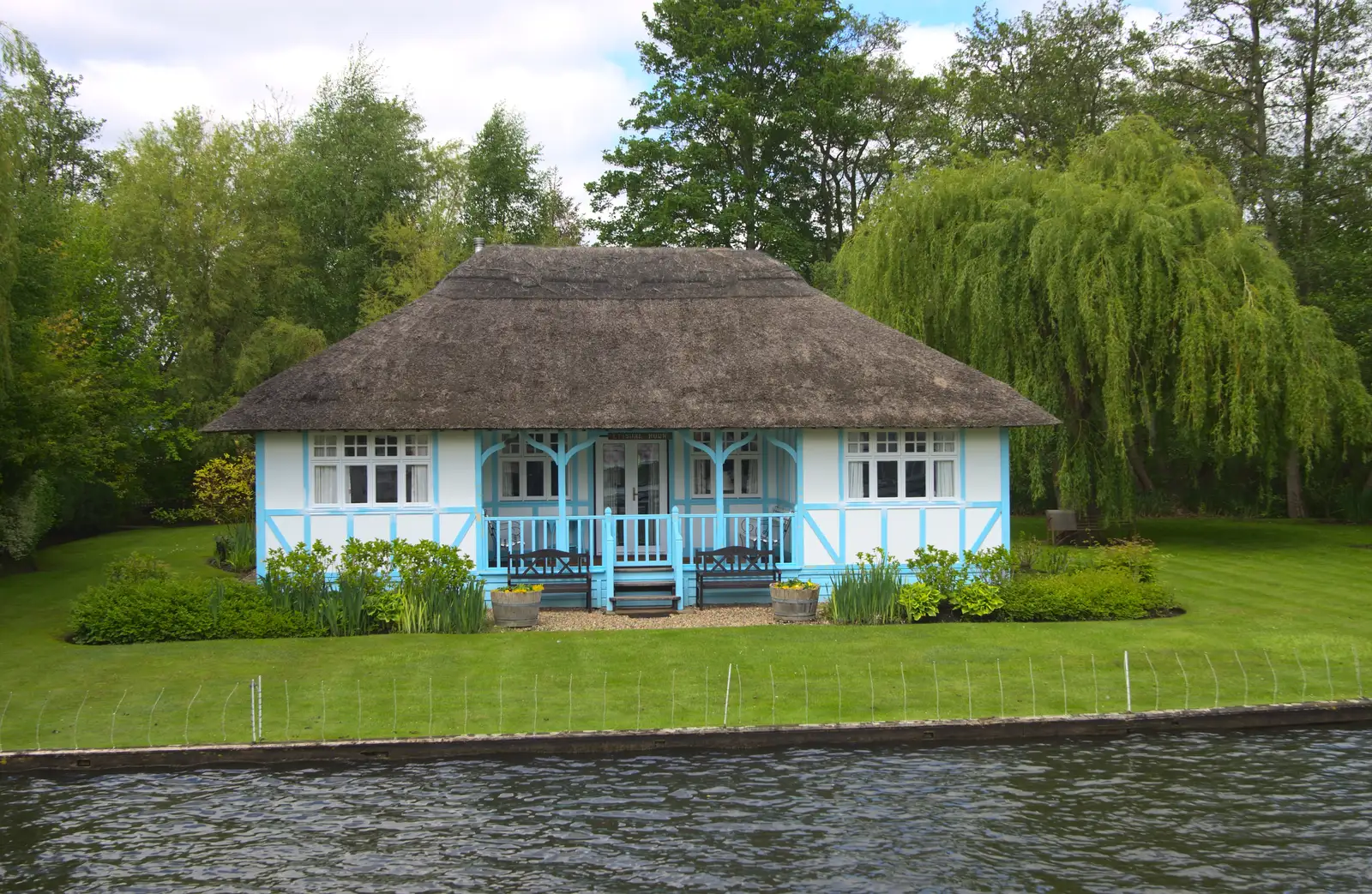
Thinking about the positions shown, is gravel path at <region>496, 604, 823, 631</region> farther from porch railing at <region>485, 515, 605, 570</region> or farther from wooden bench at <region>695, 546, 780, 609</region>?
porch railing at <region>485, 515, 605, 570</region>


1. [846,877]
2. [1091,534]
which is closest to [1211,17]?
[1091,534]

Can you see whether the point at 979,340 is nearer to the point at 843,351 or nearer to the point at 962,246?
the point at 962,246

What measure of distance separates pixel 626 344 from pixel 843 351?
12.5 ft

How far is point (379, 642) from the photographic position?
17.1 m

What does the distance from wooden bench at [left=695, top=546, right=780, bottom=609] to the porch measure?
195 millimetres

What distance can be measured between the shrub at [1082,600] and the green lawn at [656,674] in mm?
538

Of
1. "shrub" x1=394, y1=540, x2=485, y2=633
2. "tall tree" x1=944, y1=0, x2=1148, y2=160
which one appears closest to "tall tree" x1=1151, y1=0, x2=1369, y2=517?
"tall tree" x1=944, y1=0, x2=1148, y2=160

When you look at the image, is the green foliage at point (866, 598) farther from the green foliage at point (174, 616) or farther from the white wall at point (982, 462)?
the green foliage at point (174, 616)

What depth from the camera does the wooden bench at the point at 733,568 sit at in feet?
66.3

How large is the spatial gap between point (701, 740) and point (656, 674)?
9.12 feet

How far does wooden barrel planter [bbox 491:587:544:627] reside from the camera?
60.7 ft

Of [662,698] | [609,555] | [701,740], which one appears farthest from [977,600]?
[701,740]

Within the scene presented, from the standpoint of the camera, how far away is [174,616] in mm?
17516

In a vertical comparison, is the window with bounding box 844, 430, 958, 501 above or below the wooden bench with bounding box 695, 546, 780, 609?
above
